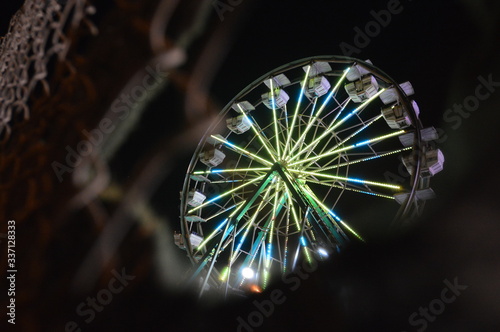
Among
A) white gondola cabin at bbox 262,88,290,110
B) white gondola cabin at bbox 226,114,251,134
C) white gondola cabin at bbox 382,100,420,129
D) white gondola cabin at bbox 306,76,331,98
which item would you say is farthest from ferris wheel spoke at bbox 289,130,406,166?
white gondola cabin at bbox 226,114,251,134

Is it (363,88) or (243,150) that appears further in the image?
(243,150)

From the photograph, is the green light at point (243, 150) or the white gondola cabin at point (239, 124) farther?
the white gondola cabin at point (239, 124)

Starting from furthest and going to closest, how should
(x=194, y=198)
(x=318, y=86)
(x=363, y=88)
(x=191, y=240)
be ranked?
(x=194, y=198) < (x=191, y=240) < (x=318, y=86) < (x=363, y=88)

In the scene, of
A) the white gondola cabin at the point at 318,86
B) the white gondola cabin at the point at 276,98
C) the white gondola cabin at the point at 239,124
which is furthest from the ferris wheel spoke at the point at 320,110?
the white gondola cabin at the point at 239,124

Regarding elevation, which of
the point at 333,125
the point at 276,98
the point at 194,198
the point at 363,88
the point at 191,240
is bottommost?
the point at 191,240

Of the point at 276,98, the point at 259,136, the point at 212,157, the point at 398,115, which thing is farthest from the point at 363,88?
the point at 212,157

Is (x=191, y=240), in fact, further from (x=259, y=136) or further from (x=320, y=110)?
(x=320, y=110)

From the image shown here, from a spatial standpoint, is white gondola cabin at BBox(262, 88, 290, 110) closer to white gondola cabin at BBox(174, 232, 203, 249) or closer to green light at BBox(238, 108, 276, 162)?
green light at BBox(238, 108, 276, 162)

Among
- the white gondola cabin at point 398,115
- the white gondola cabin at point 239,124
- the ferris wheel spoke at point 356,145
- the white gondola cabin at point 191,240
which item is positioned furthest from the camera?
the white gondola cabin at point 239,124

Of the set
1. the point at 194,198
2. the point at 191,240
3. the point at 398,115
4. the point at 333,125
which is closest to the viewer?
the point at 398,115

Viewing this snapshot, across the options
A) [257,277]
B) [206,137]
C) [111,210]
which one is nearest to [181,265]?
[257,277]

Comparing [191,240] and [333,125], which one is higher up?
[333,125]

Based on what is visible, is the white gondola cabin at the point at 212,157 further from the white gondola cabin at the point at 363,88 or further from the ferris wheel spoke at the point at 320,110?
the white gondola cabin at the point at 363,88
